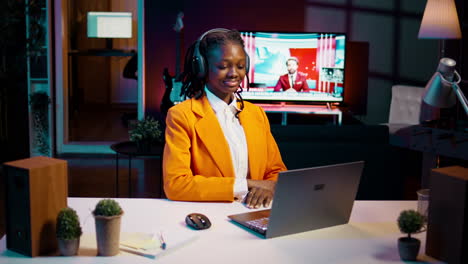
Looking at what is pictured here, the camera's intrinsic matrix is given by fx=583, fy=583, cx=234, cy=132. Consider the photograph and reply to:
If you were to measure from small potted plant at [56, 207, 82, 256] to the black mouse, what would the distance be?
361 millimetres

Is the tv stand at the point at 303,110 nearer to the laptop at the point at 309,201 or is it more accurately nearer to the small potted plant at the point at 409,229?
the laptop at the point at 309,201

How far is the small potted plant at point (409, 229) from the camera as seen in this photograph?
1510 millimetres

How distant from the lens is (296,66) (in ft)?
21.2

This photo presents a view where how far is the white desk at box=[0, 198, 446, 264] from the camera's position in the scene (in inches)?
59.9

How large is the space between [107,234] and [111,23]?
18.7 ft

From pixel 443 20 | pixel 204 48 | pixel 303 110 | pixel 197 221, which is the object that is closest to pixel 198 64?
pixel 204 48

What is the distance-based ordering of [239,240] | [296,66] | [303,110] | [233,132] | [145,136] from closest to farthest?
[239,240] → [233,132] → [145,136] → [303,110] → [296,66]

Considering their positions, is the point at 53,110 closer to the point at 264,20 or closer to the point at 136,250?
the point at 264,20

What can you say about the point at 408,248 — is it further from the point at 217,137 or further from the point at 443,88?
the point at 217,137

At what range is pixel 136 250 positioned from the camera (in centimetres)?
155

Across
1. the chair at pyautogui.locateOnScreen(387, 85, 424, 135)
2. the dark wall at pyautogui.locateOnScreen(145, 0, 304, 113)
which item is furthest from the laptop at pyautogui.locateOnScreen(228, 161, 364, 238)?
the dark wall at pyautogui.locateOnScreen(145, 0, 304, 113)

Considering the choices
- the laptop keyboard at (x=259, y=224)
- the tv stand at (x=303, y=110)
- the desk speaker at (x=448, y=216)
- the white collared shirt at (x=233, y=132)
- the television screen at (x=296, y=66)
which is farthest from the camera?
the television screen at (x=296, y=66)

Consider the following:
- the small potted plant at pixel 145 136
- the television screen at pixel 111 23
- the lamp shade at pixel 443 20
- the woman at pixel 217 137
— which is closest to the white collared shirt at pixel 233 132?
the woman at pixel 217 137

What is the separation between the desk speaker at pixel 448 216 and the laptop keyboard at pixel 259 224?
46 cm
